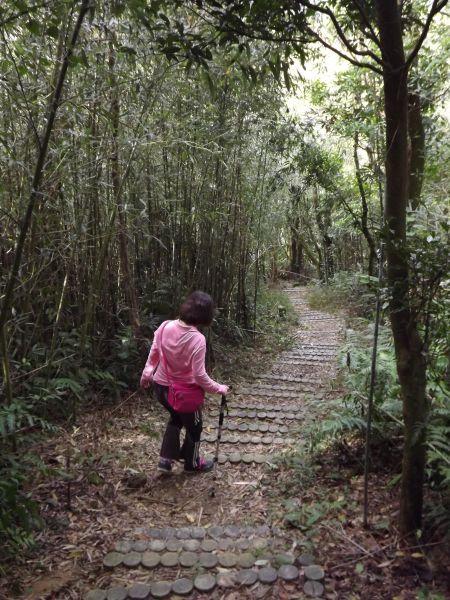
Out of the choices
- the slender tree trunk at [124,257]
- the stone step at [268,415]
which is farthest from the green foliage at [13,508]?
the stone step at [268,415]

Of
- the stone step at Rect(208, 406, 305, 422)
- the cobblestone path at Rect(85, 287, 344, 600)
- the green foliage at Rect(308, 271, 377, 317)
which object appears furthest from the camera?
the green foliage at Rect(308, 271, 377, 317)

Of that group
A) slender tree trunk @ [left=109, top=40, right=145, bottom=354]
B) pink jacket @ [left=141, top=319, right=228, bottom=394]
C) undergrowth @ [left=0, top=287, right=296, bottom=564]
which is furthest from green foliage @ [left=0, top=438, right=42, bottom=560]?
slender tree trunk @ [left=109, top=40, right=145, bottom=354]

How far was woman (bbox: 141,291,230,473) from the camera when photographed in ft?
9.40

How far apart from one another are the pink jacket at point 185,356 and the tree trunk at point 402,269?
1147 millimetres

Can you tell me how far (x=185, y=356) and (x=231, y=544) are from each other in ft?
3.64

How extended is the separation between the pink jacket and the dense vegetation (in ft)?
1.95

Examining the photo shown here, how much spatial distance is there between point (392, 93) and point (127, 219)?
9.05 ft

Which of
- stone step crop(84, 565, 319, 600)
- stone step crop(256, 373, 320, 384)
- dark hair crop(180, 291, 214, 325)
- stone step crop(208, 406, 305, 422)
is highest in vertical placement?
dark hair crop(180, 291, 214, 325)

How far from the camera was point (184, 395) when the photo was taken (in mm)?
2930

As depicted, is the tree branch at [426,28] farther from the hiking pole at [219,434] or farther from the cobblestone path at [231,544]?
the cobblestone path at [231,544]

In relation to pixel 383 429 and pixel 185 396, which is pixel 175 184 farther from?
pixel 383 429

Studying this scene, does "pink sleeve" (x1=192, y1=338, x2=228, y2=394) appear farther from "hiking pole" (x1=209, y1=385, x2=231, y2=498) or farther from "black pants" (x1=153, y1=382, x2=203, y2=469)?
"black pants" (x1=153, y1=382, x2=203, y2=469)

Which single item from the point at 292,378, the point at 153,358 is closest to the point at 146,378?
the point at 153,358

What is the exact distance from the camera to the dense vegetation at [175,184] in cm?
196
